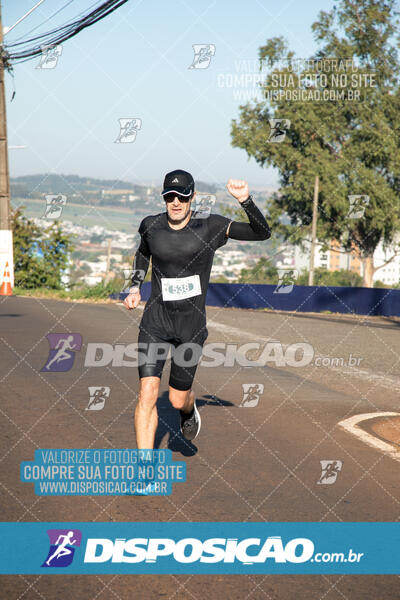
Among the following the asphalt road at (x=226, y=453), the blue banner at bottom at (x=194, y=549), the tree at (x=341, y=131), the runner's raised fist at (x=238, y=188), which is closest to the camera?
the asphalt road at (x=226, y=453)

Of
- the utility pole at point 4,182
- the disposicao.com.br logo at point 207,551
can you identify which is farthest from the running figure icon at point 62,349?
the utility pole at point 4,182

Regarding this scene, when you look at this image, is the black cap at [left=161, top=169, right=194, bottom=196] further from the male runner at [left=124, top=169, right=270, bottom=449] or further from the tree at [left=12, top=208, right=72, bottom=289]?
the tree at [left=12, top=208, right=72, bottom=289]

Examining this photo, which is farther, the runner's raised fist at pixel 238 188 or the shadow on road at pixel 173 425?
the shadow on road at pixel 173 425

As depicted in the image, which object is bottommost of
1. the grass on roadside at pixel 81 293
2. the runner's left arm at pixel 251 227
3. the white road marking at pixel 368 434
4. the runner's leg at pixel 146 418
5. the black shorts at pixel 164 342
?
the grass on roadside at pixel 81 293

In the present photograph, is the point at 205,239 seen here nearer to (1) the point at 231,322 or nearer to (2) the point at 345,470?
(2) the point at 345,470

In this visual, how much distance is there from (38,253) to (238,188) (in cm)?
3378

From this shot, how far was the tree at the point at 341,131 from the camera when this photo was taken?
49.7m

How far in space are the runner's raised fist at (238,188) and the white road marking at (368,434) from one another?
261cm

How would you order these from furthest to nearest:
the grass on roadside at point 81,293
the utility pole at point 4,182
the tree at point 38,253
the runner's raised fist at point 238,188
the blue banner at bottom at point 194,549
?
1. the tree at point 38,253
2. the grass on roadside at point 81,293
3. the utility pole at point 4,182
4. the runner's raised fist at point 238,188
5. the blue banner at bottom at point 194,549

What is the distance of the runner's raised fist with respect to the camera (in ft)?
17.2

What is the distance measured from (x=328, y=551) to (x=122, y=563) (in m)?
1.14

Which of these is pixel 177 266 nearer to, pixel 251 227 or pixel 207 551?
pixel 251 227

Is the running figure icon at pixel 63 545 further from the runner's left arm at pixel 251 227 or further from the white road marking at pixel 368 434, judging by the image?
the white road marking at pixel 368 434

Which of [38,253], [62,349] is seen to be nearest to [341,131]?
[38,253]
